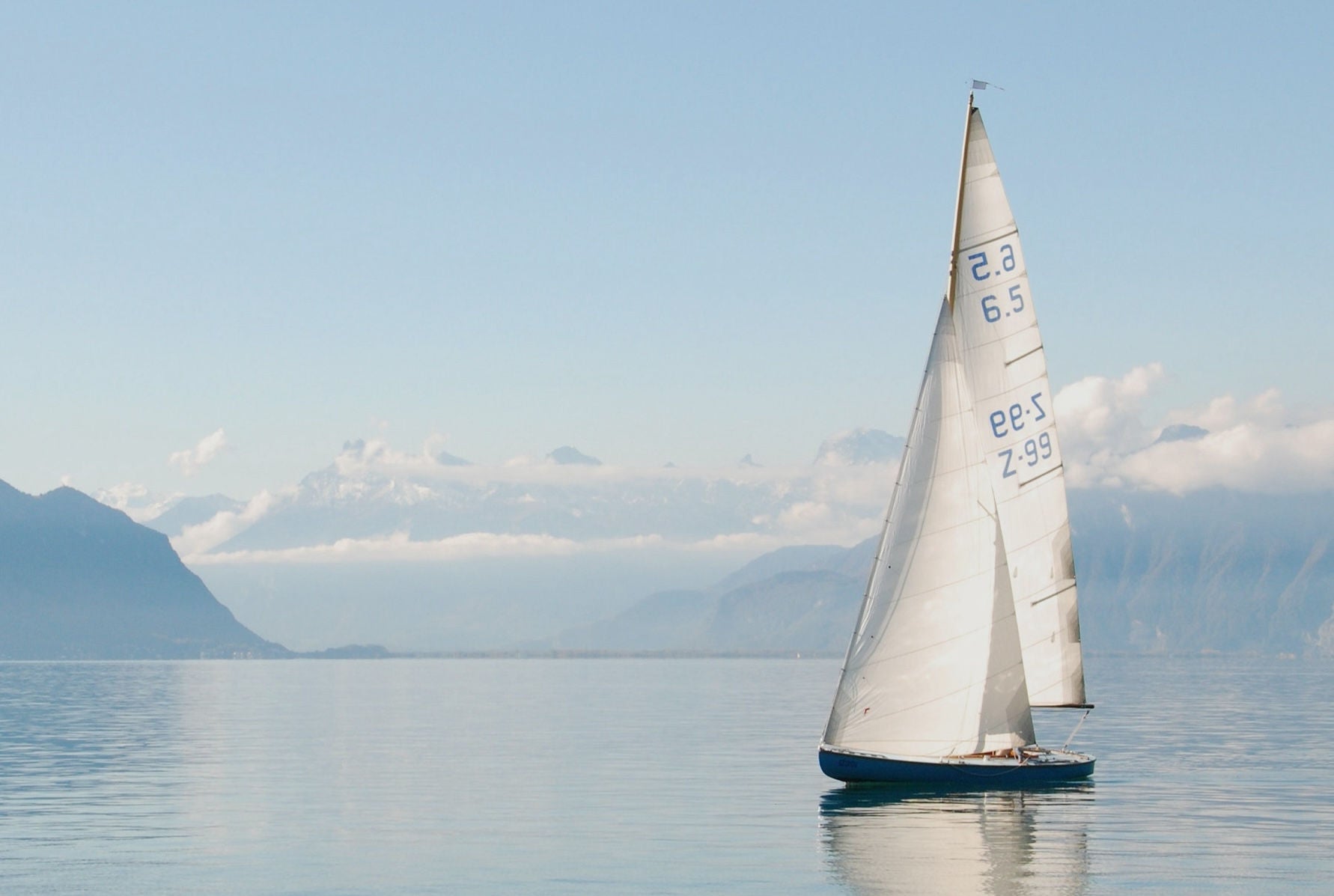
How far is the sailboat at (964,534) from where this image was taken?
182ft

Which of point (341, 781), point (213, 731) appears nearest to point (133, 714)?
point (213, 731)

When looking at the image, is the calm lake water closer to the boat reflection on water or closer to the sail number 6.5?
the boat reflection on water

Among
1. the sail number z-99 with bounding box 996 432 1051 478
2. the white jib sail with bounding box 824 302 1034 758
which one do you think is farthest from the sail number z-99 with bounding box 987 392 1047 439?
the white jib sail with bounding box 824 302 1034 758

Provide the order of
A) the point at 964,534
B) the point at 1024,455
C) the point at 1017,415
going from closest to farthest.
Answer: the point at 964,534, the point at 1017,415, the point at 1024,455

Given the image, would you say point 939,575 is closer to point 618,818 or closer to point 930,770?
point 930,770

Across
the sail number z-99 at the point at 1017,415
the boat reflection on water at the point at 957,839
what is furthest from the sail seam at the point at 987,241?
the boat reflection on water at the point at 957,839

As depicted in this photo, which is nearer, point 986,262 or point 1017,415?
point 986,262

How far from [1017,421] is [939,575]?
5.60 meters

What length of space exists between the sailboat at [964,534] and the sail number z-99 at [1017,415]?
5 cm

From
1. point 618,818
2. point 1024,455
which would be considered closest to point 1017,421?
point 1024,455

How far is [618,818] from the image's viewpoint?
55812mm

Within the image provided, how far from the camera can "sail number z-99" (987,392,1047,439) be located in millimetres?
56156

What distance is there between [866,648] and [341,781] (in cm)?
2459

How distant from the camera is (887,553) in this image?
5634cm
